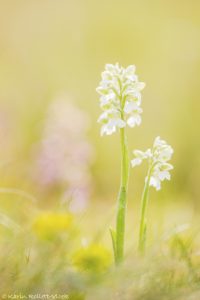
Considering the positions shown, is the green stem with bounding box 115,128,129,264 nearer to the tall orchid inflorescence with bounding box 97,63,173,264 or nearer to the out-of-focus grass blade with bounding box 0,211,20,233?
the tall orchid inflorescence with bounding box 97,63,173,264

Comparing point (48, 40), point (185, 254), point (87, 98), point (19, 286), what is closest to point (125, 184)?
point (185, 254)

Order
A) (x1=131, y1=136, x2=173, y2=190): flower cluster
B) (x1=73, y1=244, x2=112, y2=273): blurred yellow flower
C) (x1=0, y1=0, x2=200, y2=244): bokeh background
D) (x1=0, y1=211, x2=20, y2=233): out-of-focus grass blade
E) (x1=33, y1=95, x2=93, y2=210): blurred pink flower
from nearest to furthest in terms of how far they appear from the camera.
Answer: (x1=73, y1=244, x2=112, y2=273): blurred yellow flower
(x1=0, y1=211, x2=20, y2=233): out-of-focus grass blade
(x1=131, y1=136, x2=173, y2=190): flower cluster
(x1=33, y1=95, x2=93, y2=210): blurred pink flower
(x1=0, y1=0, x2=200, y2=244): bokeh background

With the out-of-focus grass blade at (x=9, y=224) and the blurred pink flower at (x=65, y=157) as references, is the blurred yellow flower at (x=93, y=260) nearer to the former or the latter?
the out-of-focus grass blade at (x=9, y=224)

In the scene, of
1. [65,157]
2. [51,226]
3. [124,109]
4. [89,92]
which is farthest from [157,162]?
[89,92]

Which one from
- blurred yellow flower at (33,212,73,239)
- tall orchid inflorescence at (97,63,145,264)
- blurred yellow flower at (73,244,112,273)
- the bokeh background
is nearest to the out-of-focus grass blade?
blurred yellow flower at (33,212,73,239)

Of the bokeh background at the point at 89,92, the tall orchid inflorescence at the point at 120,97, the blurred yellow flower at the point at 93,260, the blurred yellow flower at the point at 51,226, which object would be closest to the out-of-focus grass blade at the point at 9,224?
the blurred yellow flower at the point at 51,226

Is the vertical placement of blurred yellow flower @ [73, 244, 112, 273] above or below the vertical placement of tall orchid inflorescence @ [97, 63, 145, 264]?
below

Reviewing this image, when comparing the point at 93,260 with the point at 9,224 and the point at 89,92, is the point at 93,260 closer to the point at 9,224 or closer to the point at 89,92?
the point at 9,224
